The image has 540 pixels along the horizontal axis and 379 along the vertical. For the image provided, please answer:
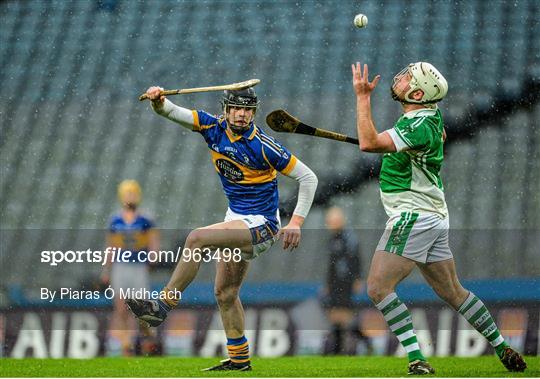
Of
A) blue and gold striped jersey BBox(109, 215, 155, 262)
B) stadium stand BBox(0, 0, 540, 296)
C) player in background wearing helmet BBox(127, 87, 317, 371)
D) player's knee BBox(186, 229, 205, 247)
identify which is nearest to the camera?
player's knee BBox(186, 229, 205, 247)

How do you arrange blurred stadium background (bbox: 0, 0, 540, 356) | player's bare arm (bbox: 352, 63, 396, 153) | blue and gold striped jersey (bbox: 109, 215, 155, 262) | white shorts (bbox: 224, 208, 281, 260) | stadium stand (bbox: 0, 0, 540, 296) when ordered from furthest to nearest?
stadium stand (bbox: 0, 0, 540, 296) < blurred stadium background (bbox: 0, 0, 540, 356) < blue and gold striped jersey (bbox: 109, 215, 155, 262) < white shorts (bbox: 224, 208, 281, 260) < player's bare arm (bbox: 352, 63, 396, 153)

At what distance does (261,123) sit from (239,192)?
127 inches

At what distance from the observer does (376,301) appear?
5031 mm

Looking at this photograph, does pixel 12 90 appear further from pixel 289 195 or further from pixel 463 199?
pixel 463 199

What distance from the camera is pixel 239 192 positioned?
5.45m

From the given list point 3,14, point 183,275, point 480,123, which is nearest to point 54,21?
point 3,14

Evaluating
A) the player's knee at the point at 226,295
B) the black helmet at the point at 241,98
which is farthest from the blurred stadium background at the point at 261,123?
the black helmet at the point at 241,98

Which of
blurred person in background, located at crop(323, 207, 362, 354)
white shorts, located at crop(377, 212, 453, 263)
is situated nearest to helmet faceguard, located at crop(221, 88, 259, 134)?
white shorts, located at crop(377, 212, 453, 263)

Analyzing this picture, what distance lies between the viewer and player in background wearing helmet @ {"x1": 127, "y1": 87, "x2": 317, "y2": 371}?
5.25 m

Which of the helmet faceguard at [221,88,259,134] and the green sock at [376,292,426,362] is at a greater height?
the helmet faceguard at [221,88,259,134]

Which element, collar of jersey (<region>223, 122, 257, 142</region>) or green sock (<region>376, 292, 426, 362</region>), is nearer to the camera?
green sock (<region>376, 292, 426, 362</region>)

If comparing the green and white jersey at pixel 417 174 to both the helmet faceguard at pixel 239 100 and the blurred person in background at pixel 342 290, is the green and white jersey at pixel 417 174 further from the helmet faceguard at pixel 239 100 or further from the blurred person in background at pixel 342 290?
the blurred person in background at pixel 342 290

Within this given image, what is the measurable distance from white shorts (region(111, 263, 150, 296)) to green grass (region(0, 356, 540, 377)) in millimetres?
469

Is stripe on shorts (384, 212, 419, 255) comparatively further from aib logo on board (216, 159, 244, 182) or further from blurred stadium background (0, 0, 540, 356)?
blurred stadium background (0, 0, 540, 356)
